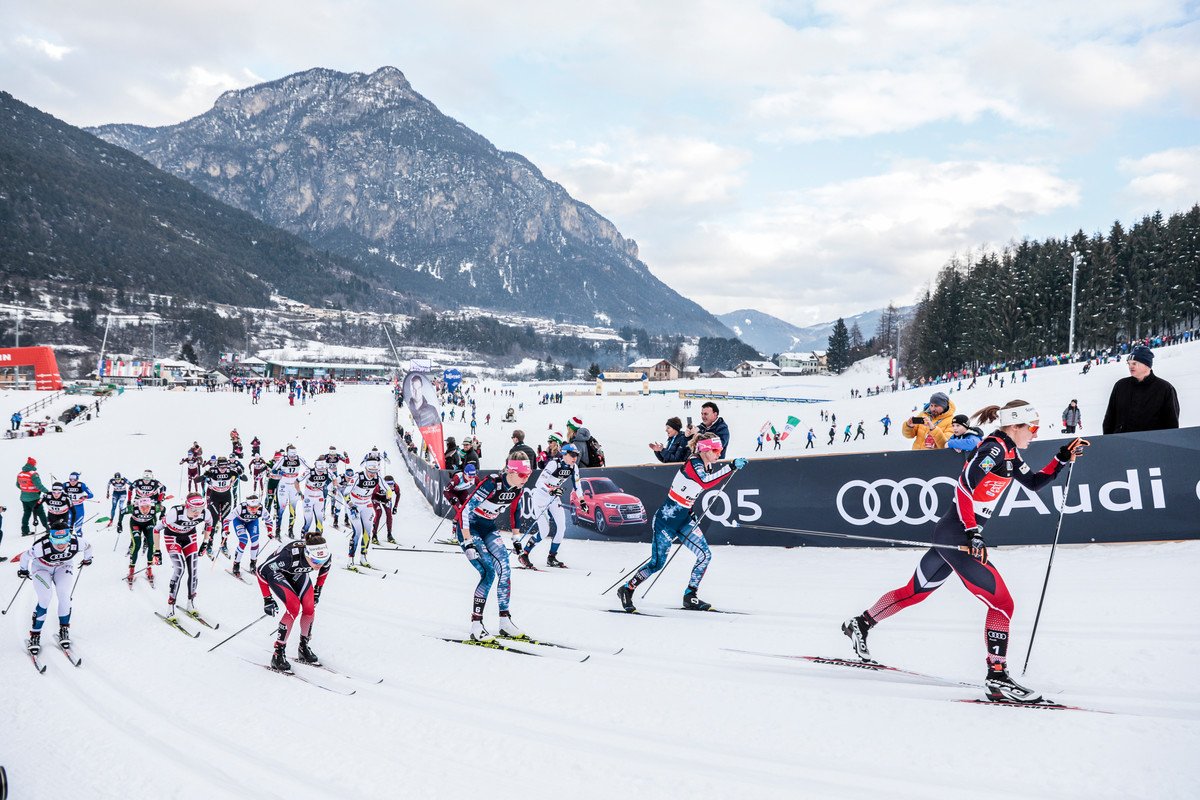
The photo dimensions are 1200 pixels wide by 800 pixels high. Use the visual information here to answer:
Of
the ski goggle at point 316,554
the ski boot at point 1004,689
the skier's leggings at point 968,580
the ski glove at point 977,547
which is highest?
the ski glove at point 977,547

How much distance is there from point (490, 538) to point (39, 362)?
62.8 metres

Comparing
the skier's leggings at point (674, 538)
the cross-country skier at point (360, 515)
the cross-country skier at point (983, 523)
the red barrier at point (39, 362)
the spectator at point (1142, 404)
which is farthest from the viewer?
the red barrier at point (39, 362)

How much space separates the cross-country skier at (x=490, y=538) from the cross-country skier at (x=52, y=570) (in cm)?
499

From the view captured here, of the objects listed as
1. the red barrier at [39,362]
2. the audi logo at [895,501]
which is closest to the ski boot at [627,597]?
the audi logo at [895,501]

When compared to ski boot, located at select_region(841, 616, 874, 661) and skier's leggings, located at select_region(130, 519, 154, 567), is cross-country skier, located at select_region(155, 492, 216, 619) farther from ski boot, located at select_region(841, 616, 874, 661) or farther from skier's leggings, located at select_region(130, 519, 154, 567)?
ski boot, located at select_region(841, 616, 874, 661)

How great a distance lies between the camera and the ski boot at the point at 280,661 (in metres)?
6.62

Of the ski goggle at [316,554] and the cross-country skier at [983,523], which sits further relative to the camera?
the ski goggle at [316,554]

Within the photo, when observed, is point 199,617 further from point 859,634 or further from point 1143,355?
point 1143,355

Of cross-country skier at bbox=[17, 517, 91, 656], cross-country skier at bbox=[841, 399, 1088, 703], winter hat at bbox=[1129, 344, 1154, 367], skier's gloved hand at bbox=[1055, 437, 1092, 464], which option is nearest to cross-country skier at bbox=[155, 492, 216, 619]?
cross-country skier at bbox=[17, 517, 91, 656]

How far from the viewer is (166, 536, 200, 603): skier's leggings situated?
30.9ft

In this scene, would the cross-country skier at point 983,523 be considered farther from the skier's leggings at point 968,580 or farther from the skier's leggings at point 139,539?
the skier's leggings at point 139,539

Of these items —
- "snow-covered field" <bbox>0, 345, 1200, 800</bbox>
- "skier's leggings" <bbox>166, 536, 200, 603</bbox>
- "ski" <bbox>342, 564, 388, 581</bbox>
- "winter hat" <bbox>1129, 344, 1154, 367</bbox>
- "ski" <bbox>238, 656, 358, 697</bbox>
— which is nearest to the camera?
"snow-covered field" <bbox>0, 345, 1200, 800</bbox>

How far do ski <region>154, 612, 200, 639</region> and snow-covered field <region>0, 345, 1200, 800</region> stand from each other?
12cm

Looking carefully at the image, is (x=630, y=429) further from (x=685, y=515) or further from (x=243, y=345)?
Result: (x=243, y=345)
